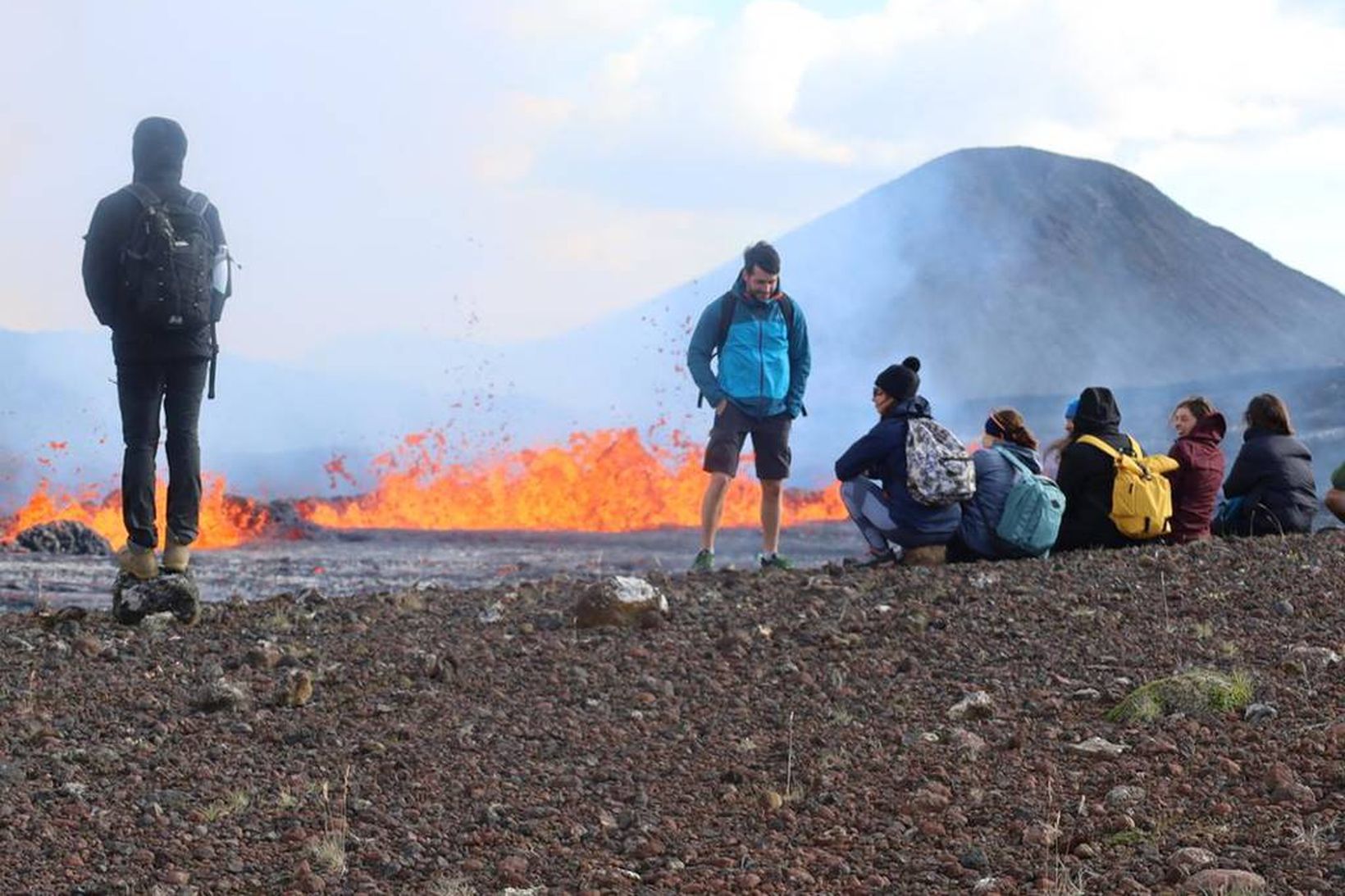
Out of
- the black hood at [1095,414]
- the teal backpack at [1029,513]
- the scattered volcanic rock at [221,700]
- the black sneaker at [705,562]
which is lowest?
the scattered volcanic rock at [221,700]

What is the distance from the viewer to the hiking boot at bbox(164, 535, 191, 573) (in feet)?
26.8

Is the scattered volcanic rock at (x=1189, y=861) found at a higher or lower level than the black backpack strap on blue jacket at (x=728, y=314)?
lower

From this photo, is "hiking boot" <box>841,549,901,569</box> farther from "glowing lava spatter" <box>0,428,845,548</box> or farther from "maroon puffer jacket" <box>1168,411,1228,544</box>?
"glowing lava spatter" <box>0,428,845,548</box>

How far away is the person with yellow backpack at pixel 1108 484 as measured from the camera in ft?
30.2

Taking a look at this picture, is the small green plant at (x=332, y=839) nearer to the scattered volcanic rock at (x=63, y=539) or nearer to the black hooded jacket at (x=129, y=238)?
the black hooded jacket at (x=129, y=238)

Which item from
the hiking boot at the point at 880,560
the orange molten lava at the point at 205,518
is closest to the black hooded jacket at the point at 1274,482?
the hiking boot at the point at 880,560

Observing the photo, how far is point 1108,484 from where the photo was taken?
935 cm

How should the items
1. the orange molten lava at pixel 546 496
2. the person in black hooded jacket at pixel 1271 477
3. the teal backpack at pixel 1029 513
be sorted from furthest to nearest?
the orange molten lava at pixel 546 496 → the person in black hooded jacket at pixel 1271 477 → the teal backpack at pixel 1029 513

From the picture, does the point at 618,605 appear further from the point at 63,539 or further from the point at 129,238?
the point at 63,539

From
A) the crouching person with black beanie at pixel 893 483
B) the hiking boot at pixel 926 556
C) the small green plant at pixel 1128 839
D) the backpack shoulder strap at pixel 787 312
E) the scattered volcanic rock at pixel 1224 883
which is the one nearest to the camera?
the scattered volcanic rock at pixel 1224 883

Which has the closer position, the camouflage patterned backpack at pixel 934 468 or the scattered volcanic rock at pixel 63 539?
the camouflage patterned backpack at pixel 934 468

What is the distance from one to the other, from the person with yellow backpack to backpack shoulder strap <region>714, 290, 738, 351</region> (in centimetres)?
200

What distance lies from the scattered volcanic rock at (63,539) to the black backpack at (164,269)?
10078 millimetres

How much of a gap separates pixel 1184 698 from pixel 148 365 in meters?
4.89
